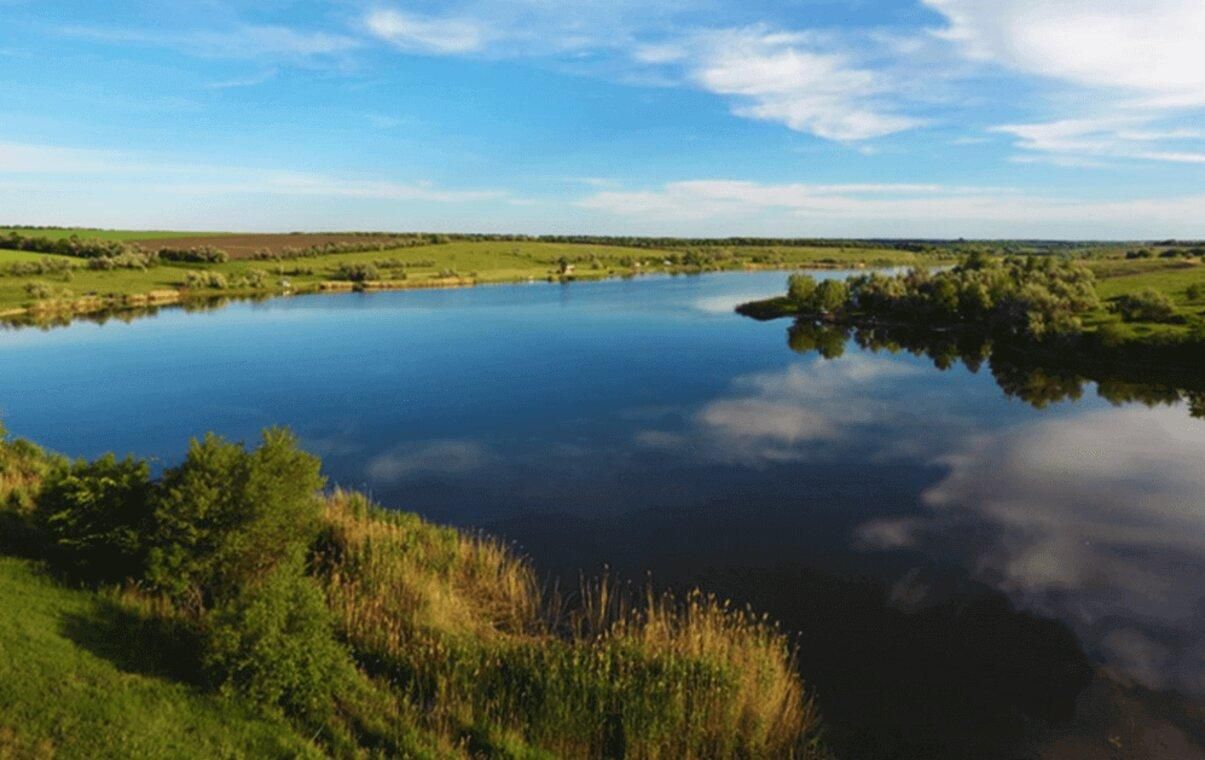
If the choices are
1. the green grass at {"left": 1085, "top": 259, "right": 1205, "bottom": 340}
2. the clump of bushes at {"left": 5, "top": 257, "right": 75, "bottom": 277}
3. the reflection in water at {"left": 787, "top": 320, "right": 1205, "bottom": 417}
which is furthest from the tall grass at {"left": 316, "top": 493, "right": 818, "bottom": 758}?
the clump of bushes at {"left": 5, "top": 257, "right": 75, "bottom": 277}

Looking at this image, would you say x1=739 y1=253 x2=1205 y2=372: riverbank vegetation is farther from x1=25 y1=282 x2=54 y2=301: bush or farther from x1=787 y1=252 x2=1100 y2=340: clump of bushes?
x1=25 y1=282 x2=54 y2=301: bush

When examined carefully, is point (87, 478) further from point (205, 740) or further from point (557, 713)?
point (557, 713)

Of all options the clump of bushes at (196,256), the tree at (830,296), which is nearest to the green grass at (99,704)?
the tree at (830,296)

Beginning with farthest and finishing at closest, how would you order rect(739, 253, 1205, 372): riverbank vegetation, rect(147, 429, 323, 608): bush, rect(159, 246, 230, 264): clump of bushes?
rect(159, 246, 230, 264): clump of bushes < rect(739, 253, 1205, 372): riverbank vegetation < rect(147, 429, 323, 608): bush

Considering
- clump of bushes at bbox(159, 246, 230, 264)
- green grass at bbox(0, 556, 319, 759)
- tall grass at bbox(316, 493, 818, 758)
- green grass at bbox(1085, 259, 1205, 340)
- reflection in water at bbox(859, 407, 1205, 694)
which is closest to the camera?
green grass at bbox(0, 556, 319, 759)

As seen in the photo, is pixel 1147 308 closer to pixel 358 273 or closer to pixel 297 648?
pixel 297 648

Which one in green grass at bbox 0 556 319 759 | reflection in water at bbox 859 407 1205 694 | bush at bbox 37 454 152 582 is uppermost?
bush at bbox 37 454 152 582

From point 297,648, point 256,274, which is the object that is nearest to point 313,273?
point 256,274

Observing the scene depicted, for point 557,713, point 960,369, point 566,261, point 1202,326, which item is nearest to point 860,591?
point 557,713
